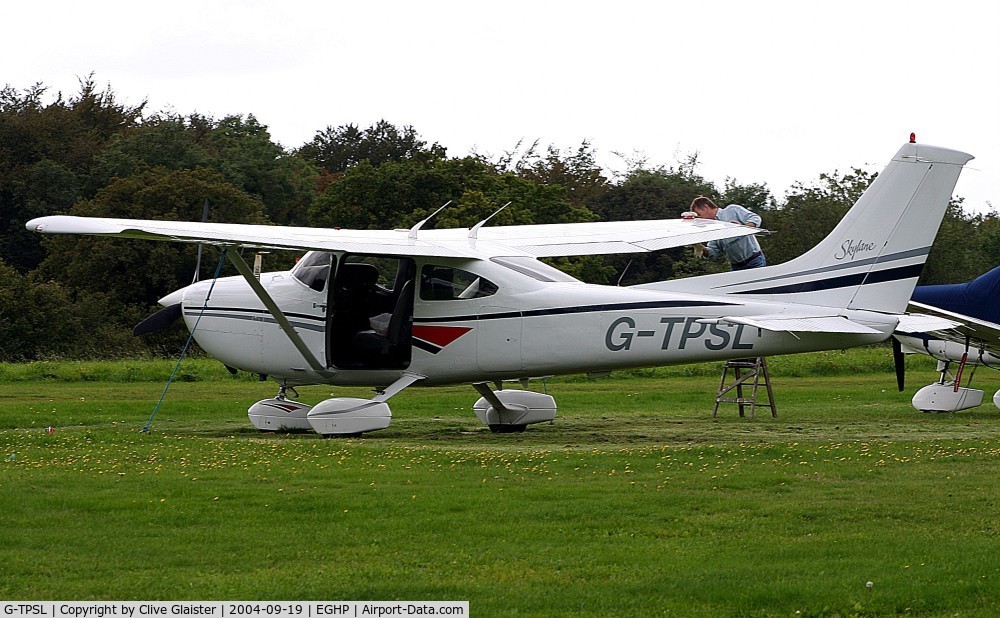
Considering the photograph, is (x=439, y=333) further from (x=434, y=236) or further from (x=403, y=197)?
(x=403, y=197)

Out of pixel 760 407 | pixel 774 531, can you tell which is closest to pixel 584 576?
pixel 774 531

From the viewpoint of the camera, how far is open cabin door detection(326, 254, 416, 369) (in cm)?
1405

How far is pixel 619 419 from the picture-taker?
53.0ft

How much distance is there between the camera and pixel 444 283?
14062mm

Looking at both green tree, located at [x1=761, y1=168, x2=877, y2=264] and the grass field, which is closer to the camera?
the grass field

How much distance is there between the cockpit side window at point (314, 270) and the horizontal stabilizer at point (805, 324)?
4584 millimetres

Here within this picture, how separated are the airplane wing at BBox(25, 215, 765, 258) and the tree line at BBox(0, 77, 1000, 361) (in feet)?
35.6

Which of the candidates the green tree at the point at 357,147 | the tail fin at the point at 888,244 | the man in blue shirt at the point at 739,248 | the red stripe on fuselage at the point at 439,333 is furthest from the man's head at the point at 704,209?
the green tree at the point at 357,147

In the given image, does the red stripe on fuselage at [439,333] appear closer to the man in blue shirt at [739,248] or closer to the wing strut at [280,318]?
the wing strut at [280,318]

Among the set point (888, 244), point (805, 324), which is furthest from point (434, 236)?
point (888, 244)

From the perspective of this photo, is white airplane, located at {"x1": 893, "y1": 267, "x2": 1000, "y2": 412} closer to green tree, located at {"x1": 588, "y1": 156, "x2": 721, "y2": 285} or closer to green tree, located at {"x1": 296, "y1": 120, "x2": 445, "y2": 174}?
green tree, located at {"x1": 588, "y1": 156, "x2": 721, "y2": 285}

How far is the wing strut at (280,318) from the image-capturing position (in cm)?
1329

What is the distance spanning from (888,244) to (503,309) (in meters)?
4.19

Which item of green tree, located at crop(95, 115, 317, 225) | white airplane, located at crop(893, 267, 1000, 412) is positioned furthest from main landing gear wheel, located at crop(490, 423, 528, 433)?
green tree, located at crop(95, 115, 317, 225)
